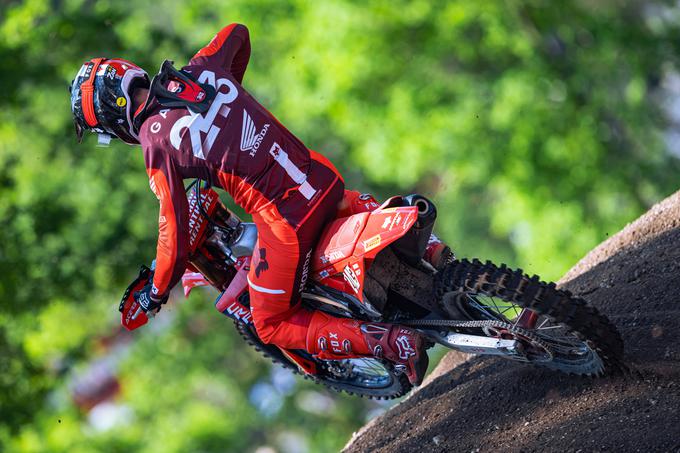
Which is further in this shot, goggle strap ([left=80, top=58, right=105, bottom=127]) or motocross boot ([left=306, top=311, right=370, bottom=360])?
motocross boot ([left=306, top=311, right=370, bottom=360])

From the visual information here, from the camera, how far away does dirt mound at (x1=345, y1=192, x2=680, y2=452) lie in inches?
241

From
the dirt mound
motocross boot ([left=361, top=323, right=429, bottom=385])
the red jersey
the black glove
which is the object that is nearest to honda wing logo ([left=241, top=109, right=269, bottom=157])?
the red jersey

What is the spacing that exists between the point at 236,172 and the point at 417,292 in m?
1.40

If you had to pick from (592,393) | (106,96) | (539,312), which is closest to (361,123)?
(106,96)

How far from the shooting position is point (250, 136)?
6.54 metres

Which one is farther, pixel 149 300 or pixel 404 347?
pixel 149 300

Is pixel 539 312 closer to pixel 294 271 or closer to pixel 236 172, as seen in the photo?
pixel 294 271

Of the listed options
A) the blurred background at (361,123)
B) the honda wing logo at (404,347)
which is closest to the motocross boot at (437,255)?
the honda wing logo at (404,347)

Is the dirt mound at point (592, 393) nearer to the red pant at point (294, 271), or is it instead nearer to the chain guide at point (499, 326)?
the chain guide at point (499, 326)

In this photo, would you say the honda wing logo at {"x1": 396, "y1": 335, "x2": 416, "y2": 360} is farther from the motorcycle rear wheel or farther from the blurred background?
the blurred background

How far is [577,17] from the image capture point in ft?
88.7

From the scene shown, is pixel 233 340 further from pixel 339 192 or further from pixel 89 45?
pixel 339 192

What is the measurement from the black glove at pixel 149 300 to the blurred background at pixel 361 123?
15.6m

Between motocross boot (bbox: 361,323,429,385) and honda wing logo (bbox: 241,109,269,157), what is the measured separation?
4.64ft
